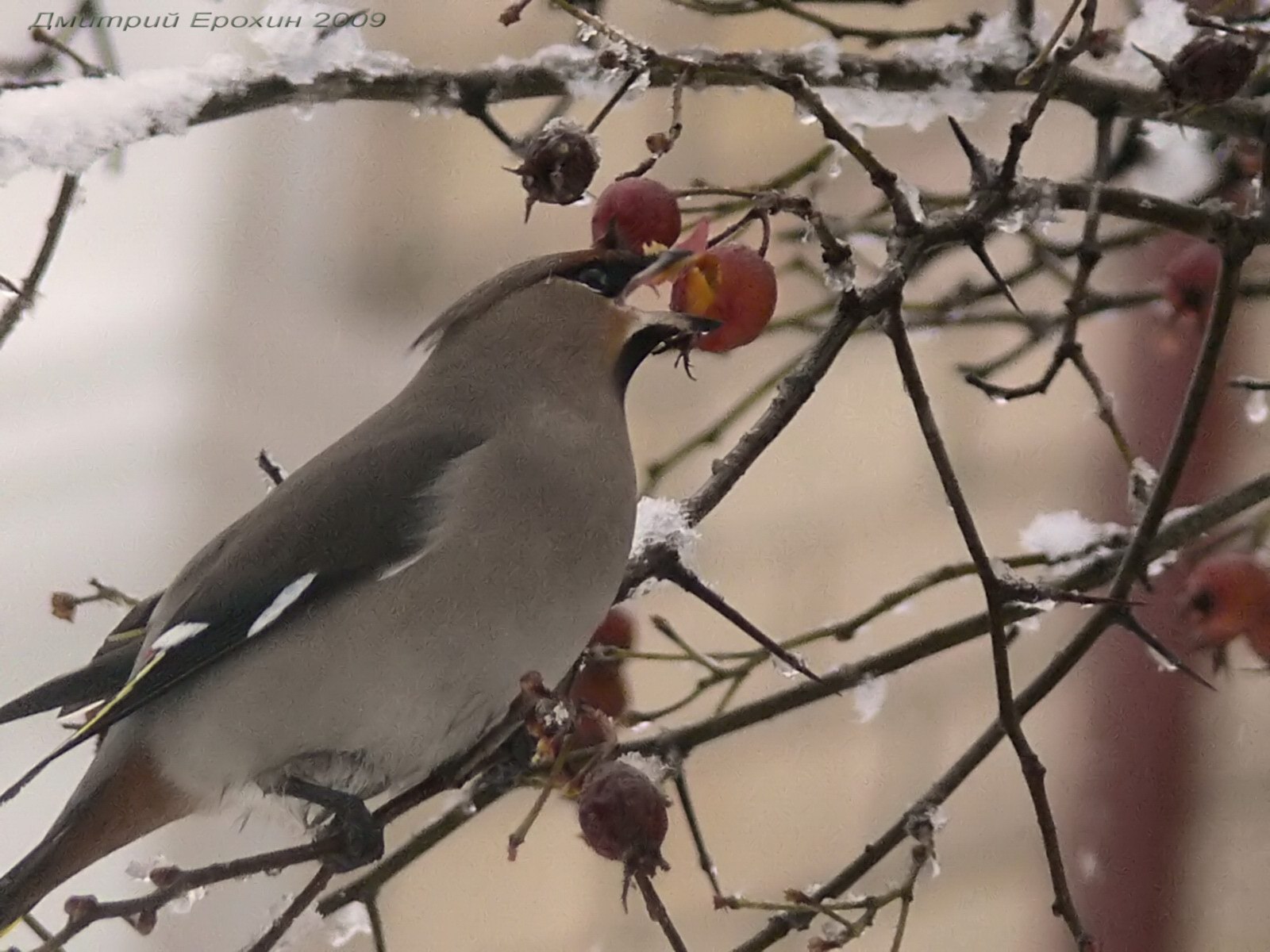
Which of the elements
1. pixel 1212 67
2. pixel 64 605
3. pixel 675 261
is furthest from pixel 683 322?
pixel 64 605

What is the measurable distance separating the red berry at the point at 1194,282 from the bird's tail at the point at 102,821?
943mm

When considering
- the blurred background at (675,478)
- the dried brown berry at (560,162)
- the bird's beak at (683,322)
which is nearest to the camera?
the dried brown berry at (560,162)

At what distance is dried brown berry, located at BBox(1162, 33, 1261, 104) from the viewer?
100 centimetres

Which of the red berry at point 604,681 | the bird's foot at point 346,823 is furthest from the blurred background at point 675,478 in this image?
the bird's foot at point 346,823

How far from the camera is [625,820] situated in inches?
41.6

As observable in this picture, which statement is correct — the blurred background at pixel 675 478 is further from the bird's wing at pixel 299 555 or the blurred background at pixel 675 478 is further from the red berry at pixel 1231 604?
the bird's wing at pixel 299 555

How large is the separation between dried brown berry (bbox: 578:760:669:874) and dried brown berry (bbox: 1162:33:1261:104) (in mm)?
557

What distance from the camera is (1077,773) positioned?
2.62 meters

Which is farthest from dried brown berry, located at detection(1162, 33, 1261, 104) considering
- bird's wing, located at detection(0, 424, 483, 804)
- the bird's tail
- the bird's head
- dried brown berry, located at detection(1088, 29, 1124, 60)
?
the bird's tail

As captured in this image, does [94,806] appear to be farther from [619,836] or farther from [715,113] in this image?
[715,113]

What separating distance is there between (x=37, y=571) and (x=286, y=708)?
2.65 m

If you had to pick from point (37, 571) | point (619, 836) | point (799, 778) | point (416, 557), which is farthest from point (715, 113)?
point (619, 836)

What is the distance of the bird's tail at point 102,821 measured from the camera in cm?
130

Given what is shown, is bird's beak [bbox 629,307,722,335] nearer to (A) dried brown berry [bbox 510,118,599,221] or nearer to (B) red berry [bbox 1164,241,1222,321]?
(A) dried brown berry [bbox 510,118,599,221]
